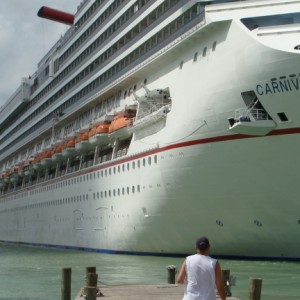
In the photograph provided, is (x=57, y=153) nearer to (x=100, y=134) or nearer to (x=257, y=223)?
(x=100, y=134)

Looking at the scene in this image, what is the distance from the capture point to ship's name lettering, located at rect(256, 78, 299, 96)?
1892 cm

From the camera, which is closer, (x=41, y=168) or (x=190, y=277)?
(x=190, y=277)

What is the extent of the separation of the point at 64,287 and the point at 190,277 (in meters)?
5.72

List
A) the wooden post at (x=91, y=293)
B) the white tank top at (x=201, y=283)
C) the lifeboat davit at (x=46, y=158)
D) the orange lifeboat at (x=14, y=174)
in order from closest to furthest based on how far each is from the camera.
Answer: the white tank top at (x=201, y=283) → the wooden post at (x=91, y=293) → the lifeboat davit at (x=46, y=158) → the orange lifeboat at (x=14, y=174)

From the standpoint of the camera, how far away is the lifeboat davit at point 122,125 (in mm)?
27955

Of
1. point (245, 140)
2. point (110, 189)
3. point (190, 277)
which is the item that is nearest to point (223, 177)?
point (245, 140)

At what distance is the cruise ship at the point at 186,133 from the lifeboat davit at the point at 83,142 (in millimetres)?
103

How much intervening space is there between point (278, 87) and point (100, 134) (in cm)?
1338

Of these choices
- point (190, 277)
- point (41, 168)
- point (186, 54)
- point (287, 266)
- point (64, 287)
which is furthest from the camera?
→ point (41, 168)

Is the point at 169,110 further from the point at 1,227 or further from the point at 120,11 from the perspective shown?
the point at 1,227

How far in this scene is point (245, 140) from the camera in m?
19.9

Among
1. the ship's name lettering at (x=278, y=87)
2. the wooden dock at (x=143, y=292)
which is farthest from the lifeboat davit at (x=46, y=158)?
the wooden dock at (x=143, y=292)

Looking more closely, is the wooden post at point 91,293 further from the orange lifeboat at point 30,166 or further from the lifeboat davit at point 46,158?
the orange lifeboat at point 30,166

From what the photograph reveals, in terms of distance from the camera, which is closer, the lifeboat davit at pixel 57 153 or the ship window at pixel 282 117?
the ship window at pixel 282 117
